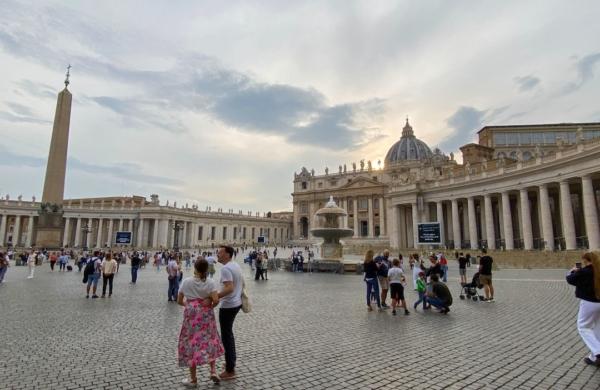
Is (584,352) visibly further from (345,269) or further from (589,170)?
(589,170)

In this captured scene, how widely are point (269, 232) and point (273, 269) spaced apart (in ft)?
254

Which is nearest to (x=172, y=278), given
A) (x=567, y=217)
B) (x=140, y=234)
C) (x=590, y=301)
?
(x=590, y=301)

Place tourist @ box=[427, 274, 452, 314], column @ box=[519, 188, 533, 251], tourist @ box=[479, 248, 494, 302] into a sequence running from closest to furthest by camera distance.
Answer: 1. tourist @ box=[427, 274, 452, 314]
2. tourist @ box=[479, 248, 494, 302]
3. column @ box=[519, 188, 533, 251]

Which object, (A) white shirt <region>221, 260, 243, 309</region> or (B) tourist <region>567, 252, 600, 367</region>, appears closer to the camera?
(A) white shirt <region>221, 260, 243, 309</region>

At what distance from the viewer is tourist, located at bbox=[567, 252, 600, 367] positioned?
4.97 m

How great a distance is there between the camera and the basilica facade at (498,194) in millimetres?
28938

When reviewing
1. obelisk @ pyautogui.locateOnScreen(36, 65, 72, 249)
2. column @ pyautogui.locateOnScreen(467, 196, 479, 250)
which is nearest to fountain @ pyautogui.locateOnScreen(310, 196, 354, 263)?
column @ pyautogui.locateOnScreen(467, 196, 479, 250)

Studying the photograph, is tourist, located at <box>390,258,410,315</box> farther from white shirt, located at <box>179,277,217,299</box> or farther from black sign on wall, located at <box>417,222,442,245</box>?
black sign on wall, located at <box>417,222,442,245</box>

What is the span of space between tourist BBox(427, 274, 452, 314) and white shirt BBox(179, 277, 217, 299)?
6747 mm

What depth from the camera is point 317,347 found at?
5.82m

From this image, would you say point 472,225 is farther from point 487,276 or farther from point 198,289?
point 198,289

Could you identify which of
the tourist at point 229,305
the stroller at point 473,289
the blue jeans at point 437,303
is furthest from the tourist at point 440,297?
the tourist at point 229,305

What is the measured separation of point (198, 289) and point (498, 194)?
40830 mm

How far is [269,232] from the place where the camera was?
333ft
